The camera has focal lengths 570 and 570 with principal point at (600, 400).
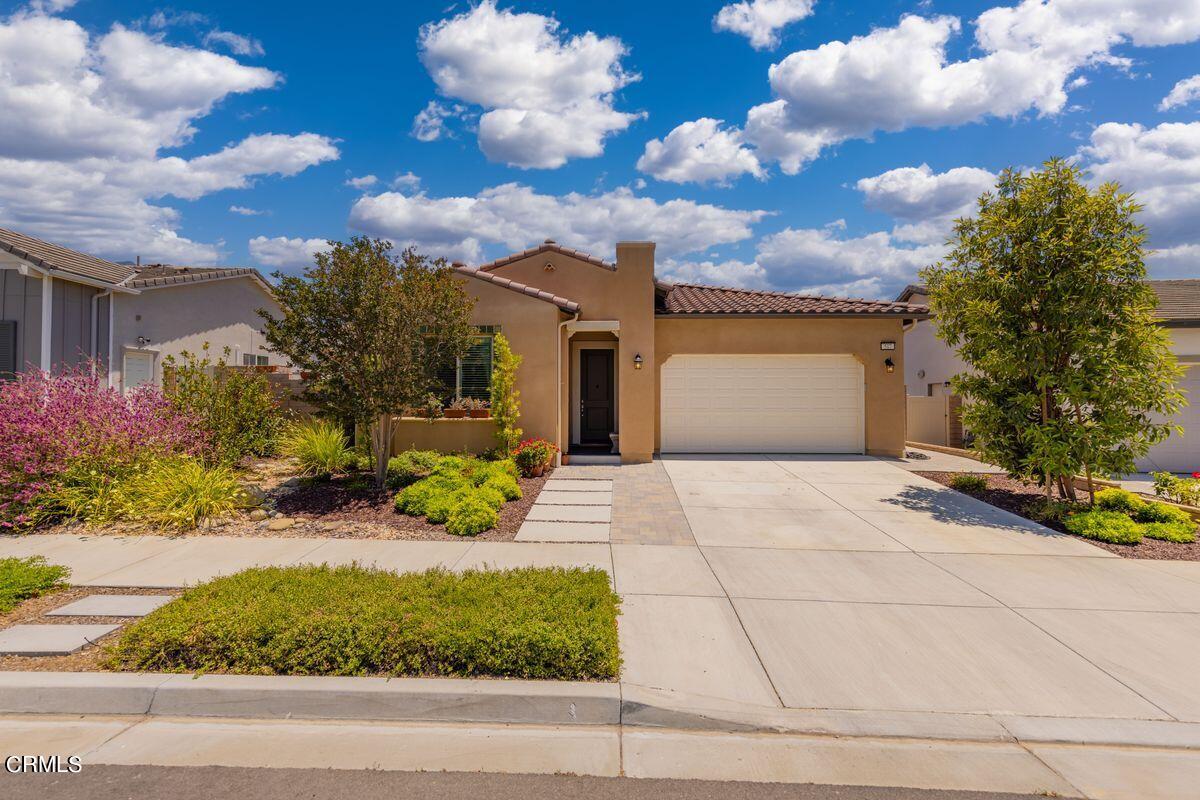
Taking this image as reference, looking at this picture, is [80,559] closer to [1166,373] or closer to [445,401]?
[445,401]

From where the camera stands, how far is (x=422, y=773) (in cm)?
296

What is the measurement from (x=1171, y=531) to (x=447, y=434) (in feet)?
36.1

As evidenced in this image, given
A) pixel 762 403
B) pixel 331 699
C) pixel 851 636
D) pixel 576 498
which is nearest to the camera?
pixel 331 699

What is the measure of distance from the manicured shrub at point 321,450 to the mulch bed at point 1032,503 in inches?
429

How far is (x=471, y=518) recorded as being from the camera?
732 centimetres

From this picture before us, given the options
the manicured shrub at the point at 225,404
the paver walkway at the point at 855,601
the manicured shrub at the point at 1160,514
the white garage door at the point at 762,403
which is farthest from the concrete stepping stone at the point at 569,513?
the manicured shrub at the point at 1160,514

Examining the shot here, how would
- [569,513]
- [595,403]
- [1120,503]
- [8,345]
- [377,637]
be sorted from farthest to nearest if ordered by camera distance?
[595,403]
[8,345]
[569,513]
[1120,503]
[377,637]

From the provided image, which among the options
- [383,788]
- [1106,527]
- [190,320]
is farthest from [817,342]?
[190,320]

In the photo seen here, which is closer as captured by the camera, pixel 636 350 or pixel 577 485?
pixel 577 485

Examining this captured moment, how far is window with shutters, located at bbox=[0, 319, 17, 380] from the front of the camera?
1125 centimetres

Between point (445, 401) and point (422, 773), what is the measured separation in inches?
361

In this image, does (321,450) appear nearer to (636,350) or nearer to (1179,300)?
(636,350)

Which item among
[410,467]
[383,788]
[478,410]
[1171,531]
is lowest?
[383,788]

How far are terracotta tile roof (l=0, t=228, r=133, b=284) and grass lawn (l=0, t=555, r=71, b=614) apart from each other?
29.0 feet
